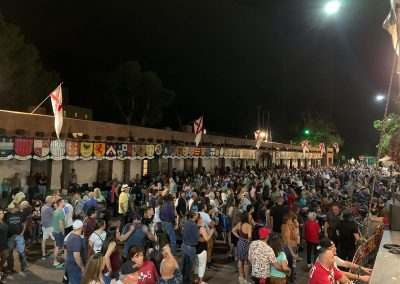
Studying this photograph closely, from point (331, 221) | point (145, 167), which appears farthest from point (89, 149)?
point (331, 221)

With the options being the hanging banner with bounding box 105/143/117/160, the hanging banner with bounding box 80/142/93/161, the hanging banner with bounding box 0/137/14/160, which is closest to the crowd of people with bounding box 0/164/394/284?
the hanging banner with bounding box 0/137/14/160

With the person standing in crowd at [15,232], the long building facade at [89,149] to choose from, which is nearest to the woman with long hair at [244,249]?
the person standing in crowd at [15,232]

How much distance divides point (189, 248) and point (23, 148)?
8.94 meters

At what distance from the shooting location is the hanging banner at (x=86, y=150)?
15834mm

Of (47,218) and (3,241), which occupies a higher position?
(47,218)

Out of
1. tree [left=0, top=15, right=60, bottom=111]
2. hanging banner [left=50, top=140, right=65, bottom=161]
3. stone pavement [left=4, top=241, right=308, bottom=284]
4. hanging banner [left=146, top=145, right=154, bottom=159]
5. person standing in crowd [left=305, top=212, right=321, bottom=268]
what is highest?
tree [left=0, top=15, right=60, bottom=111]

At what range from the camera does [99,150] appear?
16.9m

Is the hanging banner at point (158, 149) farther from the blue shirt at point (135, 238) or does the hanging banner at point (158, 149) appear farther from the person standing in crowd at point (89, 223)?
the blue shirt at point (135, 238)

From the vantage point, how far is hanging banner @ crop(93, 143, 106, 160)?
54.5ft

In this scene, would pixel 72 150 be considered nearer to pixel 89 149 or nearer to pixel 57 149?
pixel 57 149

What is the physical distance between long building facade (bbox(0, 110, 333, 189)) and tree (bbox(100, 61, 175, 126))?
59.4 feet

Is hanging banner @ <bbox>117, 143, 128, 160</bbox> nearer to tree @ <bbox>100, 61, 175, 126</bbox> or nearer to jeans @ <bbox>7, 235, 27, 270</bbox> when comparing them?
jeans @ <bbox>7, 235, 27, 270</bbox>

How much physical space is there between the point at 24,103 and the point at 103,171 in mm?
14541

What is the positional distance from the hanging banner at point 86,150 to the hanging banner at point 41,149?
1724 mm
